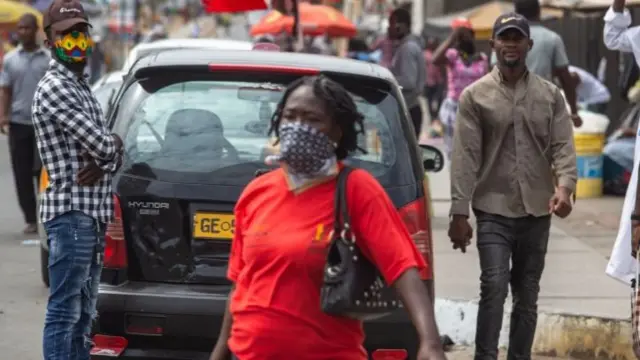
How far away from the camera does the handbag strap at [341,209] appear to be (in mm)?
3922

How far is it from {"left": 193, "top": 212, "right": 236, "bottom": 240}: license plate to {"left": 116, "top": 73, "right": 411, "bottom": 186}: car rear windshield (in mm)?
154

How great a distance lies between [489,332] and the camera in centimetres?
685

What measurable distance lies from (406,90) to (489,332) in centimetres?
712

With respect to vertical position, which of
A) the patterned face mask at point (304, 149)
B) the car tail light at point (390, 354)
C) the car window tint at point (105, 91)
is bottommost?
the car window tint at point (105, 91)

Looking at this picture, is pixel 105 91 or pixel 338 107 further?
pixel 105 91

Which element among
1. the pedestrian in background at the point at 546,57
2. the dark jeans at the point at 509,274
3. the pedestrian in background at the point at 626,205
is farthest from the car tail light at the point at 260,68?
the pedestrian in background at the point at 546,57

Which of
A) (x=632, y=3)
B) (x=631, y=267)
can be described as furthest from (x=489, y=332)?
(x=632, y=3)

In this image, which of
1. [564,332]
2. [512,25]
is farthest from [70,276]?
[564,332]

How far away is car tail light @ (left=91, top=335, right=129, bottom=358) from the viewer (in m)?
6.07

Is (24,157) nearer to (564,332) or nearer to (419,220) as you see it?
(564,332)

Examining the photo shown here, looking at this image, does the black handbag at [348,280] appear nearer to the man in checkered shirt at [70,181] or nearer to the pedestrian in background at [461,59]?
the man in checkered shirt at [70,181]

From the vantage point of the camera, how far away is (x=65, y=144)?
5.98 m

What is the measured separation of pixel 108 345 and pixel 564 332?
2.94 m

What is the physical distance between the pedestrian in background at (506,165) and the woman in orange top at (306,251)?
2.84 m
